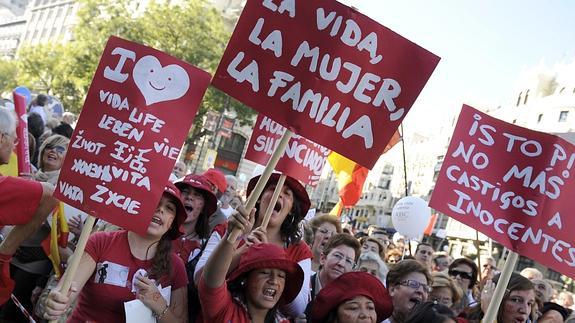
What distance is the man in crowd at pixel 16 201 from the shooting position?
2.90 meters

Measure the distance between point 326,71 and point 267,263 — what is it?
1073 mm

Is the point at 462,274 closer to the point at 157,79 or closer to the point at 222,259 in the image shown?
the point at 222,259

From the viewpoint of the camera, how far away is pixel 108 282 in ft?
10.8

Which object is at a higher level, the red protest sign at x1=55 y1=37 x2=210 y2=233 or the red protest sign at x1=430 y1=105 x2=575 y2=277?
the red protest sign at x1=430 y1=105 x2=575 y2=277

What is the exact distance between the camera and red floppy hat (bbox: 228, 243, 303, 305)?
3273 millimetres

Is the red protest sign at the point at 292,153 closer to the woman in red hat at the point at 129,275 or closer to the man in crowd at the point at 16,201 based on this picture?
the woman in red hat at the point at 129,275

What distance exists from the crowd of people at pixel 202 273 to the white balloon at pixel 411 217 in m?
5.52

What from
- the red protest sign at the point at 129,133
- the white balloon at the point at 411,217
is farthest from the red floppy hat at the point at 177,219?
the white balloon at the point at 411,217

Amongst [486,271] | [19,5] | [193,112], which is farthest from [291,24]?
[19,5]

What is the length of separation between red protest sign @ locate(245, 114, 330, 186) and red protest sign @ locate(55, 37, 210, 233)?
1.25 metres

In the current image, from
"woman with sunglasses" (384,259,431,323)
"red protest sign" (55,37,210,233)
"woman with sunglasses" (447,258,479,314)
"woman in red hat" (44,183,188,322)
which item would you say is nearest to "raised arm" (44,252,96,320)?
"woman in red hat" (44,183,188,322)

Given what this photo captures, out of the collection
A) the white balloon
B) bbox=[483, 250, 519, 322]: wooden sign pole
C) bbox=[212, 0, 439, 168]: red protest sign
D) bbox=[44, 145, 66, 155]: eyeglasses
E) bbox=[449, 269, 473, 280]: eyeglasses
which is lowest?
bbox=[44, 145, 66, 155]: eyeglasses

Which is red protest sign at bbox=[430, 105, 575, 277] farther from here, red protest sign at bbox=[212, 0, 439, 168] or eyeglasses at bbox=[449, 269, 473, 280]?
eyeglasses at bbox=[449, 269, 473, 280]

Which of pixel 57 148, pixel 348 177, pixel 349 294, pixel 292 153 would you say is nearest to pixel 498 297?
pixel 349 294
